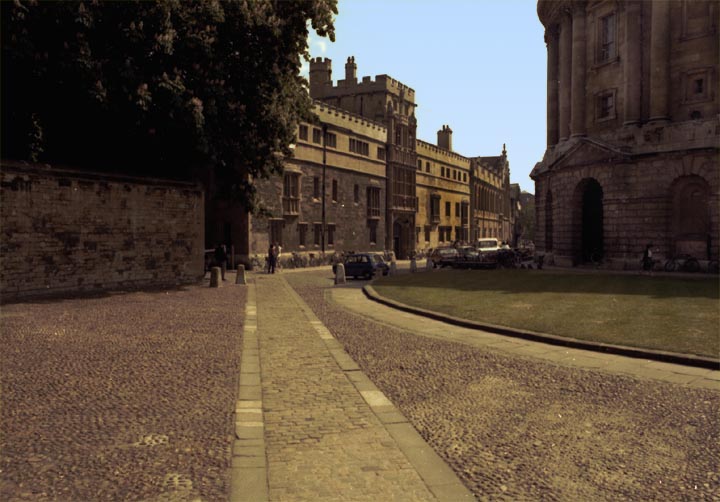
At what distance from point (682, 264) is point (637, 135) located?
7.71 metres

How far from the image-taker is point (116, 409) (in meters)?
6.69

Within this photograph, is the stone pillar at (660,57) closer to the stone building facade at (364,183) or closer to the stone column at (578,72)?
the stone column at (578,72)

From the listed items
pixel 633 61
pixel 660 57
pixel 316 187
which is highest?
pixel 633 61

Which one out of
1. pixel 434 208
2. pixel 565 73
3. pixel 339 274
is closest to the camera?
pixel 339 274

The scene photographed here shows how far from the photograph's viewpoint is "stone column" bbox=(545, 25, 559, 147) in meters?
41.8

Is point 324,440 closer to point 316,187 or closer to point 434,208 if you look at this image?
point 316,187

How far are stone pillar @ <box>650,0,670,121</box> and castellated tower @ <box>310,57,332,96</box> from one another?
34747 mm

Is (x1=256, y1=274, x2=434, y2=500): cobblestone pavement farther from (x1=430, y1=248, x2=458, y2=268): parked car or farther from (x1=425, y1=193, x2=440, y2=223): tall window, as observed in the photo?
(x1=425, y1=193, x2=440, y2=223): tall window

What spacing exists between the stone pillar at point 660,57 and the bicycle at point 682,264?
26.0ft

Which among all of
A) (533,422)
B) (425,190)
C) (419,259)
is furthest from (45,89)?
(425,190)

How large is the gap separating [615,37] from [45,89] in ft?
104

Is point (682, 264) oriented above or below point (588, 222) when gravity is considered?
below

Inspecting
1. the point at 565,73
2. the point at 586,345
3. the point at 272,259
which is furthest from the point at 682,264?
the point at 272,259

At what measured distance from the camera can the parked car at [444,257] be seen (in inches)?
1475
